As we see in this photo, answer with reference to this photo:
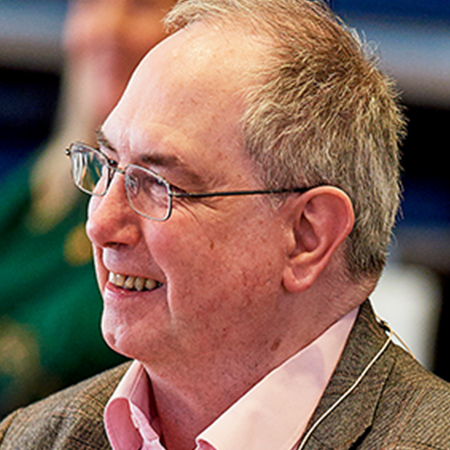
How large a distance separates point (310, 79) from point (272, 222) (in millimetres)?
248

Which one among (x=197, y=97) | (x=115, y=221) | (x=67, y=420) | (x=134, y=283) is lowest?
(x=67, y=420)

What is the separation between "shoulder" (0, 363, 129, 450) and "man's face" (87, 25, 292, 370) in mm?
252

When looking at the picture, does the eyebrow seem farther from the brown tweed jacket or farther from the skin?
the brown tweed jacket

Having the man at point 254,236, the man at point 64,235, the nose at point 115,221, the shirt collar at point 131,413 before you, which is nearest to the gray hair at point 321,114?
the man at point 254,236

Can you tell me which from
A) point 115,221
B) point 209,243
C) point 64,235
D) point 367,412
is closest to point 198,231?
point 209,243

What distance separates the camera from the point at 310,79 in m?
1.42

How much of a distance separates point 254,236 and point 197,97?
0.24 m

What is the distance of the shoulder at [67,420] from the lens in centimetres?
158

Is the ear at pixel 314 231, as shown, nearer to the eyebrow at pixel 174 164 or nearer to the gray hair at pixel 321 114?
the gray hair at pixel 321 114

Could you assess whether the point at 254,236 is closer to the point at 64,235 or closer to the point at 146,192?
→ the point at 146,192

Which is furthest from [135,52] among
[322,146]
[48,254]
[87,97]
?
[322,146]

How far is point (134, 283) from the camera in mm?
1438

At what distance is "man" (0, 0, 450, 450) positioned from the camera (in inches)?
54.2

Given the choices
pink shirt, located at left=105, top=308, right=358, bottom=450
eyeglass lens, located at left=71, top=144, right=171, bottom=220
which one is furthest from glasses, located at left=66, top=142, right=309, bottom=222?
pink shirt, located at left=105, top=308, right=358, bottom=450
